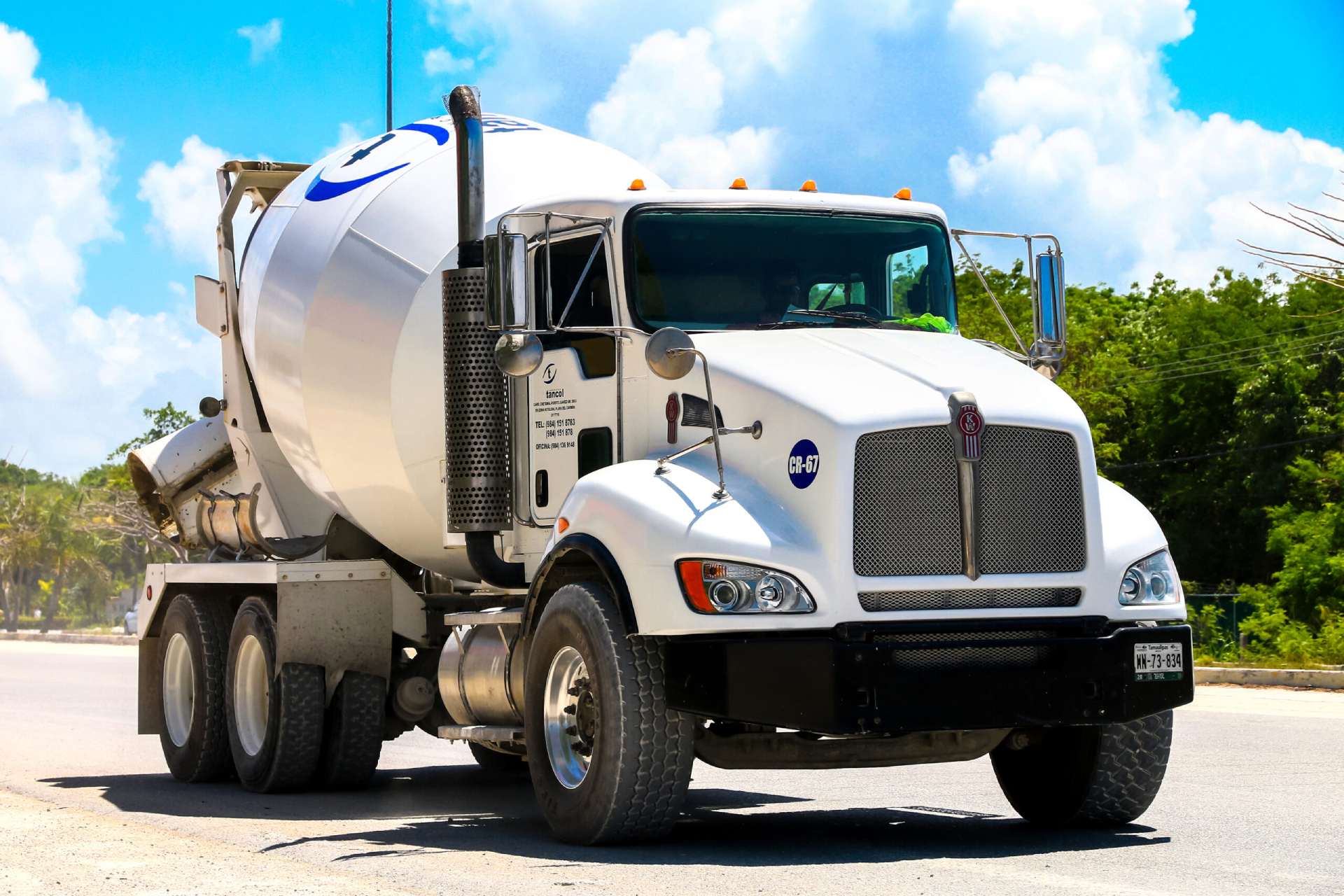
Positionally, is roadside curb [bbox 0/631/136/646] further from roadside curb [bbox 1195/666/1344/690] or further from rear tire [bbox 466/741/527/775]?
rear tire [bbox 466/741/527/775]

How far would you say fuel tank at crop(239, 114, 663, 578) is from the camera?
11039 millimetres

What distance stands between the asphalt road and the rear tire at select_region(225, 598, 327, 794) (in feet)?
0.60

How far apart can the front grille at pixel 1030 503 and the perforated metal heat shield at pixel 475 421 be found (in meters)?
2.98

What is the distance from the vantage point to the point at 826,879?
7.29 meters

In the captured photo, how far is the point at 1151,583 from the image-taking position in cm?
837

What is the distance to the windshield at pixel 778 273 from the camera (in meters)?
9.23

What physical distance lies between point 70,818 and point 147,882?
2815 millimetres

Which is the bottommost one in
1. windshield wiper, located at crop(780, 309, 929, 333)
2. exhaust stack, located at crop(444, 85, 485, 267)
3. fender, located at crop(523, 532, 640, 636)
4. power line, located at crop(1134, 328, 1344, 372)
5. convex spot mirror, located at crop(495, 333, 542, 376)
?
fender, located at crop(523, 532, 640, 636)

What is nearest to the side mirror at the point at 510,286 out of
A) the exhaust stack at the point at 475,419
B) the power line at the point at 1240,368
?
the exhaust stack at the point at 475,419

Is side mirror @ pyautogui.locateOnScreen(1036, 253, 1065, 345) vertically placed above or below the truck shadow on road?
above

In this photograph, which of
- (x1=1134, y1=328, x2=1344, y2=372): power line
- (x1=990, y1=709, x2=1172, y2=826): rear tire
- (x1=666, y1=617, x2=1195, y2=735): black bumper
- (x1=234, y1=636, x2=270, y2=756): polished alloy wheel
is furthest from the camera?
(x1=1134, y1=328, x2=1344, y2=372): power line

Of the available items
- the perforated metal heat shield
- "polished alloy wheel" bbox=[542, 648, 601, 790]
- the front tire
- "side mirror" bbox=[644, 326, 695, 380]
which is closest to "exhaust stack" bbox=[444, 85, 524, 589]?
the perforated metal heat shield

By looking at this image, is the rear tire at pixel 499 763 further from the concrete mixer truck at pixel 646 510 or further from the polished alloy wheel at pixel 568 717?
the polished alloy wheel at pixel 568 717

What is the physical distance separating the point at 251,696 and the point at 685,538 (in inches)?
220
